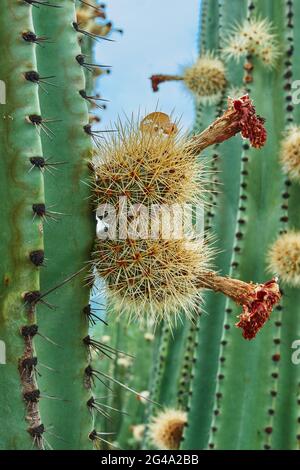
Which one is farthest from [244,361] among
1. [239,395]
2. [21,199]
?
[21,199]

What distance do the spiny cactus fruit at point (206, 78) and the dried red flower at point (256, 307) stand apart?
1944 mm

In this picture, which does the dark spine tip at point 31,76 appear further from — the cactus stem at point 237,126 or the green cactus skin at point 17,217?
the cactus stem at point 237,126

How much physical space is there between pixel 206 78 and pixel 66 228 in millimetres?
2013

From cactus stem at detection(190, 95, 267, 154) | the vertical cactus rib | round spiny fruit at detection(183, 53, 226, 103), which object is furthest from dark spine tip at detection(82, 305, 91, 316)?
round spiny fruit at detection(183, 53, 226, 103)

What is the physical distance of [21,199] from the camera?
62.7 inches

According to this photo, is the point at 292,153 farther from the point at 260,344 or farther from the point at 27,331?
the point at 27,331

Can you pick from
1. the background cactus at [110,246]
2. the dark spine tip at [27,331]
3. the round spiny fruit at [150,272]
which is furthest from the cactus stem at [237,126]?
the dark spine tip at [27,331]

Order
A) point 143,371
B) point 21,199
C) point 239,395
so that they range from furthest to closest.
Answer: point 143,371 → point 239,395 → point 21,199

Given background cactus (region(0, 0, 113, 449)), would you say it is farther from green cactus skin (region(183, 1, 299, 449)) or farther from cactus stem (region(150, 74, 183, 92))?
cactus stem (region(150, 74, 183, 92))

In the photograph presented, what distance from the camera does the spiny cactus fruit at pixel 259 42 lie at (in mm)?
3312

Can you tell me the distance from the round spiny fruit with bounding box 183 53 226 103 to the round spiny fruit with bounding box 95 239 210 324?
192cm

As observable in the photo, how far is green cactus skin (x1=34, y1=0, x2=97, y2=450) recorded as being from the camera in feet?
5.92
